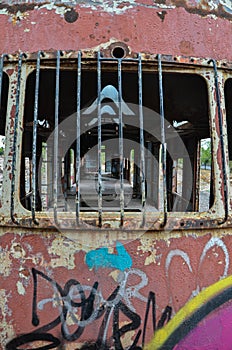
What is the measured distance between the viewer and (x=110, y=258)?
8.11ft

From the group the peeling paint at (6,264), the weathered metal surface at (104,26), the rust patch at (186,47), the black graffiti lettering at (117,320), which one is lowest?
the black graffiti lettering at (117,320)

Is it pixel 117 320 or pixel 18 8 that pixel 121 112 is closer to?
pixel 18 8

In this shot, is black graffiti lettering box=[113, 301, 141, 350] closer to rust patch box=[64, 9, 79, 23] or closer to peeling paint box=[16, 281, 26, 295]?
peeling paint box=[16, 281, 26, 295]

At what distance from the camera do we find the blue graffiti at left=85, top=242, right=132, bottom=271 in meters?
2.47

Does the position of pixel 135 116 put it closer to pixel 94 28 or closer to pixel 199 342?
pixel 94 28

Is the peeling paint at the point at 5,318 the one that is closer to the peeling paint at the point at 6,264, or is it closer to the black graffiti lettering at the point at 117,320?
the peeling paint at the point at 6,264

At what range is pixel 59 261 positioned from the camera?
2.47m

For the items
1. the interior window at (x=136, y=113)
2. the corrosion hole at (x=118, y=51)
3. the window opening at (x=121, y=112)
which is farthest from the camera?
the interior window at (x=136, y=113)

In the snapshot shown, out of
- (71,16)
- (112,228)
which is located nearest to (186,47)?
(71,16)

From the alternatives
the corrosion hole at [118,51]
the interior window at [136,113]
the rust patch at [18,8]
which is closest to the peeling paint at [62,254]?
the interior window at [136,113]

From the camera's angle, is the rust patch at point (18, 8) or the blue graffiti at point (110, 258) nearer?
the blue graffiti at point (110, 258)

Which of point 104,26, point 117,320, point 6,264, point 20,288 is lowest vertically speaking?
point 117,320

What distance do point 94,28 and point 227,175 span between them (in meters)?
1.49

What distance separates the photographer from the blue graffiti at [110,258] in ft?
8.11
